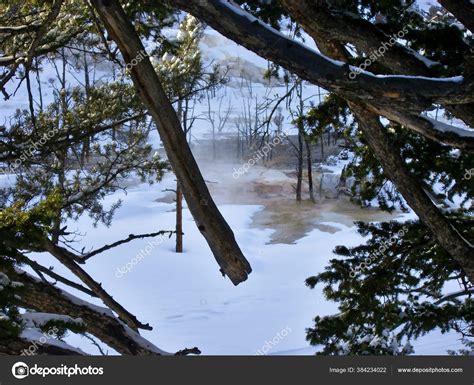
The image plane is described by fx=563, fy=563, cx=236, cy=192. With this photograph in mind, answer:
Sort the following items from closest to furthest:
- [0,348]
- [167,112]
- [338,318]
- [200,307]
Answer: [0,348]
[167,112]
[338,318]
[200,307]

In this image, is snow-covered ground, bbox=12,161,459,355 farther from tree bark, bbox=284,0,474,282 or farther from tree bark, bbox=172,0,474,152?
tree bark, bbox=172,0,474,152

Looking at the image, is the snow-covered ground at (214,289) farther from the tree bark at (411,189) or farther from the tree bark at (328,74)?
the tree bark at (328,74)

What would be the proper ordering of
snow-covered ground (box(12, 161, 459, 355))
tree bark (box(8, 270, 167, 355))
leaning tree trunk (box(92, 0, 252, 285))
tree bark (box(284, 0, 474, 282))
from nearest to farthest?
leaning tree trunk (box(92, 0, 252, 285)) → tree bark (box(8, 270, 167, 355)) → tree bark (box(284, 0, 474, 282)) → snow-covered ground (box(12, 161, 459, 355))

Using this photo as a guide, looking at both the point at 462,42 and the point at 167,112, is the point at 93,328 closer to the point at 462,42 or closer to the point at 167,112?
the point at 167,112

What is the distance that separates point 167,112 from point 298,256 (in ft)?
58.2

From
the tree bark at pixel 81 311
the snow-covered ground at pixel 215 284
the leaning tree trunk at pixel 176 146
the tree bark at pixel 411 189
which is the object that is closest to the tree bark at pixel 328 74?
the leaning tree trunk at pixel 176 146

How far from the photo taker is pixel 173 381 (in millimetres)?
2271

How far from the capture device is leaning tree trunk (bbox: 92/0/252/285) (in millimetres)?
2197

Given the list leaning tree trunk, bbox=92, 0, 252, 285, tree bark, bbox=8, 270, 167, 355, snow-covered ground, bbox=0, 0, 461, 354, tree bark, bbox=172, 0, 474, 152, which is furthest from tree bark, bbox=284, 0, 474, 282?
snow-covered ground, bbox=0, 0, 461, 354

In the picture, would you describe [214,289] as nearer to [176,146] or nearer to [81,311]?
[81,311]

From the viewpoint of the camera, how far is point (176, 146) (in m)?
2.23

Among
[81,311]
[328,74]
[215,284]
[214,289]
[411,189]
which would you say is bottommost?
[81,311]

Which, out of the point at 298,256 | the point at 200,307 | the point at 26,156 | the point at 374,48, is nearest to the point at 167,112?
the point at 374,48

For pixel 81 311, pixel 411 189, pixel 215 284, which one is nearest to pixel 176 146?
pixel 81 311
